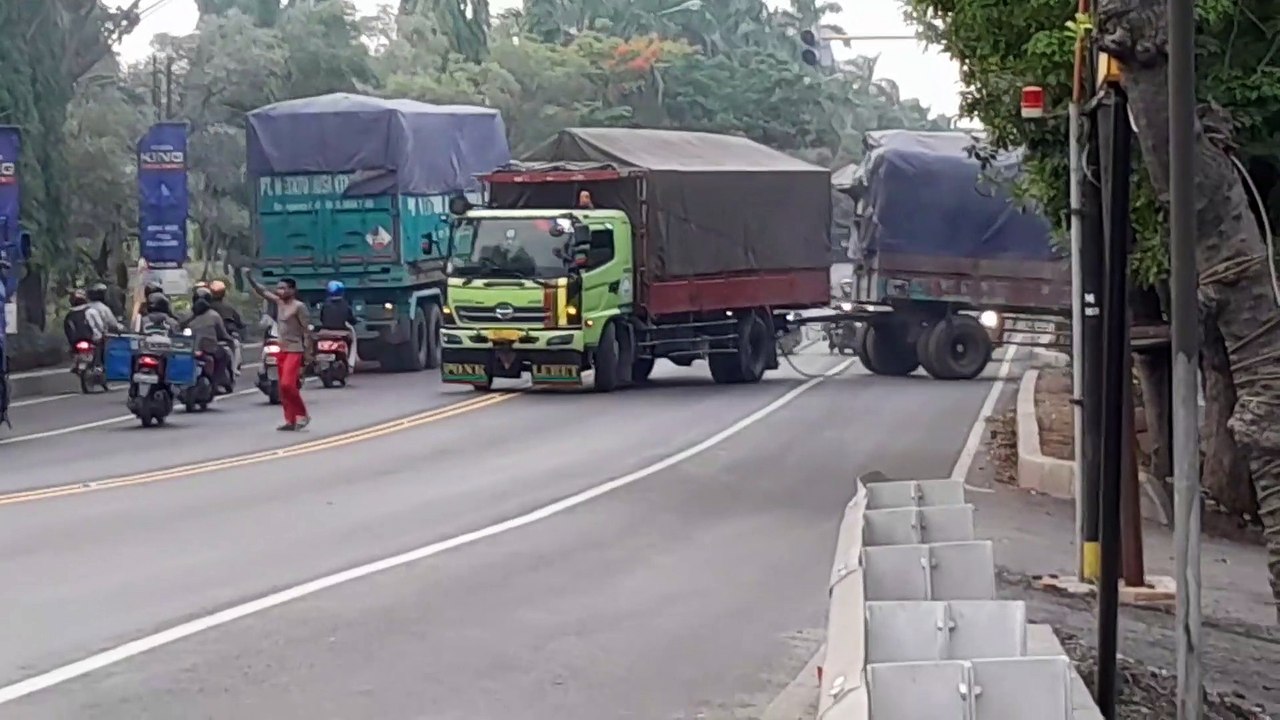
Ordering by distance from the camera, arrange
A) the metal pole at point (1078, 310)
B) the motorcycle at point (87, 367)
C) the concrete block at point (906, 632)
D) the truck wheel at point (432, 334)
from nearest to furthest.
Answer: the concrete block at point (906, 632) < the metal pole at point (1078, 310) < the motorcycle at point (87, 367) < the truck wheel at point (432, 334)

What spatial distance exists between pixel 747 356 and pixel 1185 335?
26.3 meters

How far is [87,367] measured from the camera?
29.0 metres

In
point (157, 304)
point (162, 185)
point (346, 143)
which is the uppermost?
point (346, 143)

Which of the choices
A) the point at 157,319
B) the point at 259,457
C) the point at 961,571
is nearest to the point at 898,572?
the point at 961,571

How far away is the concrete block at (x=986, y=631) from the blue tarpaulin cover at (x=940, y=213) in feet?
88.1

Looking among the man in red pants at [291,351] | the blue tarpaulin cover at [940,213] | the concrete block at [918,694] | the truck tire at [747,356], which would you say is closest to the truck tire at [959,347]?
the blue tarpaulin cover at [940,213]

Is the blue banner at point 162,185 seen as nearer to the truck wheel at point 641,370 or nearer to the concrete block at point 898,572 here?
the truck wheel at point 641,370

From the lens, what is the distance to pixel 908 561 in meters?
7.55

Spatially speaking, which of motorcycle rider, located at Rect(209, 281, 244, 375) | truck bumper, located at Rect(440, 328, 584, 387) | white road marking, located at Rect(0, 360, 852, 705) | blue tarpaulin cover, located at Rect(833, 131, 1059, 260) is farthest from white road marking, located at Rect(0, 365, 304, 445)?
blue tarpaulin cover, located at Rect(833, 131, 1059, 260)

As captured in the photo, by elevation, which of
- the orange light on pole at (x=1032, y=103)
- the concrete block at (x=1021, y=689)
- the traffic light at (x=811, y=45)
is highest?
the traffic light at (x=811, y=45)

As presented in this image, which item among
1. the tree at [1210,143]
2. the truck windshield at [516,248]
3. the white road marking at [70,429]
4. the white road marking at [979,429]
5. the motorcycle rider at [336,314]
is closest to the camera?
the tree at [1210,143]

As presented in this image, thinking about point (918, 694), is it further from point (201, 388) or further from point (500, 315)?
point (500, 315)

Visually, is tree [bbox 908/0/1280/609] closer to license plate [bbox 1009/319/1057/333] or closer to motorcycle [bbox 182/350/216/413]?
motorcycle [bbox 182/350/216/413]

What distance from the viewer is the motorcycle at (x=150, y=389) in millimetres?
23672
